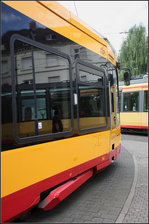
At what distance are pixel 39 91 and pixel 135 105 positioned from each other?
12169 mm

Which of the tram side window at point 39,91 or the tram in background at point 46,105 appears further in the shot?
the tram side window at point 39,91

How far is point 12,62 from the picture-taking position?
2.34m

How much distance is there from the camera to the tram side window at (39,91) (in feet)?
8.05

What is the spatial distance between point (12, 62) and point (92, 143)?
230cm

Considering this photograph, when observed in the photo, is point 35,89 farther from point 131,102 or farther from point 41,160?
point 131,102

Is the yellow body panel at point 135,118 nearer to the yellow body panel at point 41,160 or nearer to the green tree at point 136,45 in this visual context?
the green tree at point 136,45

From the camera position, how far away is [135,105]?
14148mm

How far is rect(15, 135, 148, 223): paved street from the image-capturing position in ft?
11.9

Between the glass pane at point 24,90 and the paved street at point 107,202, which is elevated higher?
the glass pane at point 24,90

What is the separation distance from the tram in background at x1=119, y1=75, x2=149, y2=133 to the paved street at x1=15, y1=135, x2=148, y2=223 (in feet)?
25.1

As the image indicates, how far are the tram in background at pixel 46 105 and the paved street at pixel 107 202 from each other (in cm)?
58

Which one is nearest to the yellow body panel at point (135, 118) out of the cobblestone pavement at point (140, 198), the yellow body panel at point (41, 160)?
the cobblestone pavement at point (140, 198)

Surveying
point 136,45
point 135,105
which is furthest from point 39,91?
point 135,105

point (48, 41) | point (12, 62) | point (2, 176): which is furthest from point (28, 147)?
point (48, 41)
